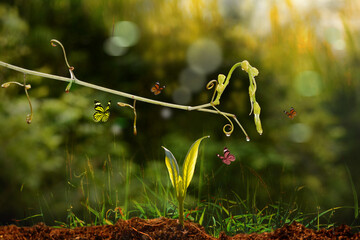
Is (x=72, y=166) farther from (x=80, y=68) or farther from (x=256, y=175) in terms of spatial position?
(x=80, y=68)

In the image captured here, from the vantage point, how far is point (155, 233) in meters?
1.63

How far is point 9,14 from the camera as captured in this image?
10.5ft

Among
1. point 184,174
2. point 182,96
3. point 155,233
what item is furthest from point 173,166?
point 182,96

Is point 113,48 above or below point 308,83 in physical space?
above

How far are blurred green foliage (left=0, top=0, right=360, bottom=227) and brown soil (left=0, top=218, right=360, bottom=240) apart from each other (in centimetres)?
98

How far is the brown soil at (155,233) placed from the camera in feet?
5.40

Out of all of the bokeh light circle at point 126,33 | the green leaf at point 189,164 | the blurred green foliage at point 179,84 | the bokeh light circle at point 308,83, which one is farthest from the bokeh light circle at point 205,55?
the green leaf at point 189,164

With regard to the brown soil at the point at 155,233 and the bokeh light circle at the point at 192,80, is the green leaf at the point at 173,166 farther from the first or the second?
the bokeh light circle at the point at 192,80

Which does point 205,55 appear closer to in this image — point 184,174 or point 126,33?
point 126,33

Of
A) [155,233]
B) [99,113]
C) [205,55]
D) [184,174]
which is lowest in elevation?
[155,233]

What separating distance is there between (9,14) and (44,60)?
473 millimetres

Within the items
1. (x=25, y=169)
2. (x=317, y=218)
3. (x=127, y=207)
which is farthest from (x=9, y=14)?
(x=317, y=218)

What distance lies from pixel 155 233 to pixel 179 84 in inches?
71.5

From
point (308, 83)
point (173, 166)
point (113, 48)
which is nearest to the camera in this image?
point (173, 166)
